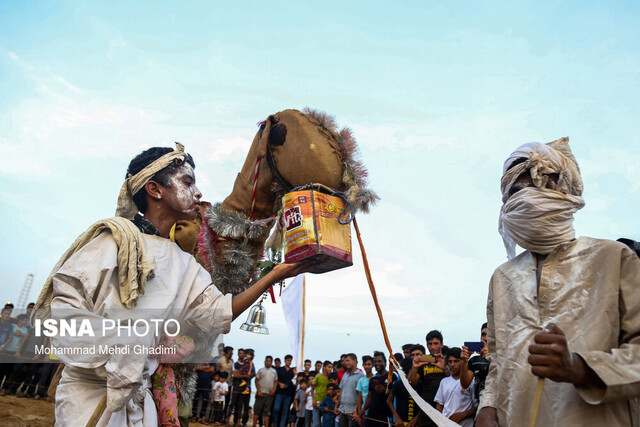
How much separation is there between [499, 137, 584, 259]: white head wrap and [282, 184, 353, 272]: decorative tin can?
97 cm

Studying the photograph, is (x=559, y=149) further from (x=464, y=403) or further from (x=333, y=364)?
(x=333, y=364)

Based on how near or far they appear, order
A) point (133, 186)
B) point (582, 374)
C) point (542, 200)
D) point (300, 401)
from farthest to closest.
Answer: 1. point (300, 401)
2. point (133, 186)
3. point (542, 200)
4. point (582, 374)

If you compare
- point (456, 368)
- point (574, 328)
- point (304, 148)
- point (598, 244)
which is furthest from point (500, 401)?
point (456, 368)

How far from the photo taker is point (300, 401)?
1140cm

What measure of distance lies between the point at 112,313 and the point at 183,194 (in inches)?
32.7

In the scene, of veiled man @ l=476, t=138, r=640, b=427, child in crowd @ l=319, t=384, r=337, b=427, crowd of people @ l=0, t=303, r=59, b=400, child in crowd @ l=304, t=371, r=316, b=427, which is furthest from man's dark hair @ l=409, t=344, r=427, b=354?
crowd of people @ l=0, t=303, r=59, b=400

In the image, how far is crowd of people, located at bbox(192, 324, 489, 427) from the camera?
588 centimetres

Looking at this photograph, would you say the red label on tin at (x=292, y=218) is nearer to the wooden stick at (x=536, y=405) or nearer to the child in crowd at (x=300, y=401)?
the wooden stick at (x=536, y=405)

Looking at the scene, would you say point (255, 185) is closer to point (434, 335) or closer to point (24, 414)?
point (434, 335)

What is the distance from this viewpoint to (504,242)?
2434 millimetres

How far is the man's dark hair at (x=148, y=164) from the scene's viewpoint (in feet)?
9.14

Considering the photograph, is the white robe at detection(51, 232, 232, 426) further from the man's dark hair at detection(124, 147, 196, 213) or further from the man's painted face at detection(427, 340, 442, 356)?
the man's painted face at detection(427, 340, 442, 356)

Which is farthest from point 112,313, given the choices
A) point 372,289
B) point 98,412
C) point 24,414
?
point 24,414

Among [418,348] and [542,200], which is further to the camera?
[418,348]
